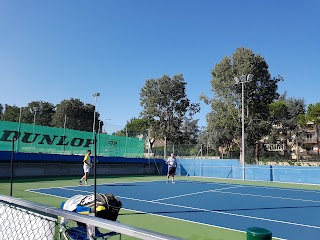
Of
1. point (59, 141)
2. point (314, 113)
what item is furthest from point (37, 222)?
point (314, 113)

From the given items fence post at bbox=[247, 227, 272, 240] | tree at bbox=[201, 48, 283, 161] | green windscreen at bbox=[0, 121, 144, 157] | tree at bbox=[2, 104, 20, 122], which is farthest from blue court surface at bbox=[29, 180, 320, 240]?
tree at bbox=[2, 104, 20, 122]

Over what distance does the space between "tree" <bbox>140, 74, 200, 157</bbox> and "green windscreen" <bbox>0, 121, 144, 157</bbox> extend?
19118 millimetres

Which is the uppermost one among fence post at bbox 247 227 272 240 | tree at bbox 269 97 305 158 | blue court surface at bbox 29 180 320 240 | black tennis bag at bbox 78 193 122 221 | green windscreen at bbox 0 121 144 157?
tree at bbox 269 97 305 158

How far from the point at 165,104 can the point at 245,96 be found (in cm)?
1405

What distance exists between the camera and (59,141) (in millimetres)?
22141

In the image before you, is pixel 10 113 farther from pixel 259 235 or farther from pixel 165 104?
pixel 259 235

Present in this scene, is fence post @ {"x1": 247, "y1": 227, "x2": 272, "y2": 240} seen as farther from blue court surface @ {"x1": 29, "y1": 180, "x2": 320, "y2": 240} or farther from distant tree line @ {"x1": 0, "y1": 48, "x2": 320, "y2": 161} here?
distant tree line @ {"x1": 0, "y1": 48, "x2": 320, "y2": 161}

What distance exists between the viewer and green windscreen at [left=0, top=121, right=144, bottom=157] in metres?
19.2

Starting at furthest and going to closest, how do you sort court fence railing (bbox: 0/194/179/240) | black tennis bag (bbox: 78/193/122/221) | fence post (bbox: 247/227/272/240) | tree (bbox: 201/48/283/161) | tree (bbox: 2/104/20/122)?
tree (bbox: 2/104/20/122)
tree (bbox: 201/48/283/161)
black tennis bag (bbox: 78/193/122/221)
court fence railing (bbox: 0/194/179/240)
fence post (bbox: 247/227/272/240)

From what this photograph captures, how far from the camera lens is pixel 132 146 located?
2742 centimetres

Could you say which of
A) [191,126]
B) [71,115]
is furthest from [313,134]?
[71,115]

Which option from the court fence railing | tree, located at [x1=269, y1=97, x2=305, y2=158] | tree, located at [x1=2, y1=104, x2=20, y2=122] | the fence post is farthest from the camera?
tree, located at [x1=2, y1=104, x2=20, y2=122]

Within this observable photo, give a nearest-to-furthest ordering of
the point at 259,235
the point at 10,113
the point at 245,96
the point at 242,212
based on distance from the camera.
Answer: the point at 259,235
the point at 242,212
the point at 245,96
the point at 10,113

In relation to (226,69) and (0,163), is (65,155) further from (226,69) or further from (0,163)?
(226,69)
